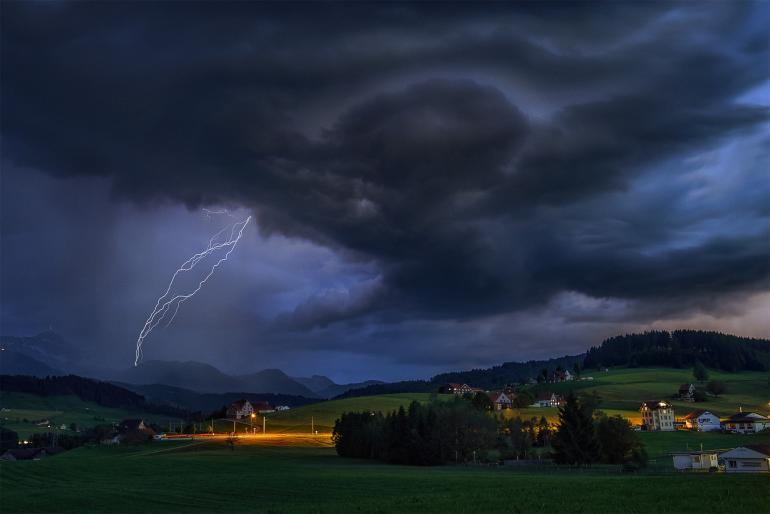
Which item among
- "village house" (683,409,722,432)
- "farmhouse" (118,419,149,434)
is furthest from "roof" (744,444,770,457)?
"farmhouse" (118,419,149,434)

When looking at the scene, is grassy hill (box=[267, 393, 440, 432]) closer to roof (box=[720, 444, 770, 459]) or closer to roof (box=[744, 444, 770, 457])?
roof (box=[720, 444, 770, 459])

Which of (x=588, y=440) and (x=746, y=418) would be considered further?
(x=746, y=418)

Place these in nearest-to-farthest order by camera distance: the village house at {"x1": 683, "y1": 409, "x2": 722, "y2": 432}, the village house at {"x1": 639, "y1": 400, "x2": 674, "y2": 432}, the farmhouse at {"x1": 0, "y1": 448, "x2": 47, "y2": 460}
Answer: the farmhouse at {"x1": 0, "y1": 448, "x2": 47, "y2": 460} < the village house at {"x1": 683, "y1": 409, "x2": 722, "y2": 432} < the village house at {"x1": 639, "y1": 400, "x2": 674, "y2": 432}

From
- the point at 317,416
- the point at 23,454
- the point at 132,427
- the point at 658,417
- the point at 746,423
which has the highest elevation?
the point at 317,416

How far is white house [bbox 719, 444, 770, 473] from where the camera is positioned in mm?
70512

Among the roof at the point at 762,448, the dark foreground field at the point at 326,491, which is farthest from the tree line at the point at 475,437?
the dark foreground field at the point at 326,491

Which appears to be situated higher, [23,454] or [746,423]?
[746,423]

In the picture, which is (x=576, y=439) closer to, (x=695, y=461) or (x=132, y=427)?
(x=695, y=461)

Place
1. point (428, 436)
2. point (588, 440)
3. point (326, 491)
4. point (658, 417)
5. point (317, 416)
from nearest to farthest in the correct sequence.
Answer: point (326, 491), point (588, 440), point (428, 436), point (658, 417), point (317, 416)

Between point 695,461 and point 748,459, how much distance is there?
543 centimetres

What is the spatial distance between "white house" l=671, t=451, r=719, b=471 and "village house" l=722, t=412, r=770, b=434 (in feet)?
252

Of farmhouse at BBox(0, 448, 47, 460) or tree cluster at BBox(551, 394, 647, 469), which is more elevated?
tree cluster at BBox(551, 394, 647, 469)

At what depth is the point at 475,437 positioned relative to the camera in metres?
103

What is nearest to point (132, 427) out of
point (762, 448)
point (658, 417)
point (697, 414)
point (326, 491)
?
point (658, 417)
